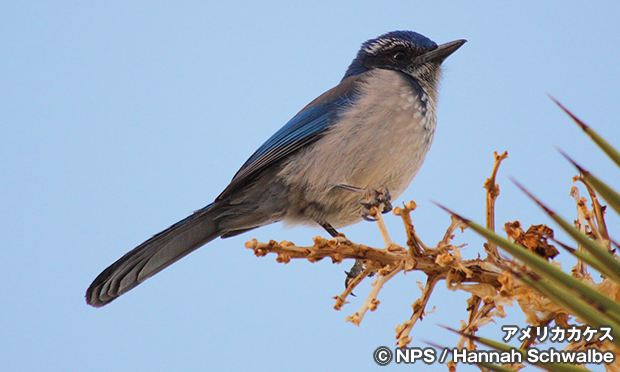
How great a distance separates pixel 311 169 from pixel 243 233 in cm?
89

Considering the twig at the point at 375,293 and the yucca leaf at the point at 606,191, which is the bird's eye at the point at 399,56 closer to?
the twig at the point at 375,293

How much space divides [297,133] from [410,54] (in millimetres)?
1313

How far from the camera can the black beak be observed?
5352mm

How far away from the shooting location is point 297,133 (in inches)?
190

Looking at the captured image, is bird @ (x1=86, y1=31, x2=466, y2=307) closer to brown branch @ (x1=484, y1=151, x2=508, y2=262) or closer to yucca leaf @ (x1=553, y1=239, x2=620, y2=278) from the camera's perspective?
brown branch @ (x1=484, y1=151, x2=508, y2=262)

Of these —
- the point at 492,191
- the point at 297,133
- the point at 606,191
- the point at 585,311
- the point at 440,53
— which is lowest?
the point at 585,311

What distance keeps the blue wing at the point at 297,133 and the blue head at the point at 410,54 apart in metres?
0.52

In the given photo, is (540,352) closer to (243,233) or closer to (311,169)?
(311,169)

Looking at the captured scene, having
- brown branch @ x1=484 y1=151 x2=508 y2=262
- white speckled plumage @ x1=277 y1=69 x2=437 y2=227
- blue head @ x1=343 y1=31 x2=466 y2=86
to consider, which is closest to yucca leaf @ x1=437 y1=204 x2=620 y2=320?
brown branch @ x1=484 y1=151 x2=508 y2=262

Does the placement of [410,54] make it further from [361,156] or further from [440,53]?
[361,156]

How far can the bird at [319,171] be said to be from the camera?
4.48 m

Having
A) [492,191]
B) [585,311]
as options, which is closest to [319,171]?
[492,191]

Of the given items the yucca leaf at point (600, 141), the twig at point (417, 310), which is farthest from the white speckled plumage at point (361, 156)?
the yucca leaf at point (600, 141)

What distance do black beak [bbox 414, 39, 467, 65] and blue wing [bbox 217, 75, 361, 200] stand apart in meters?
0.64
